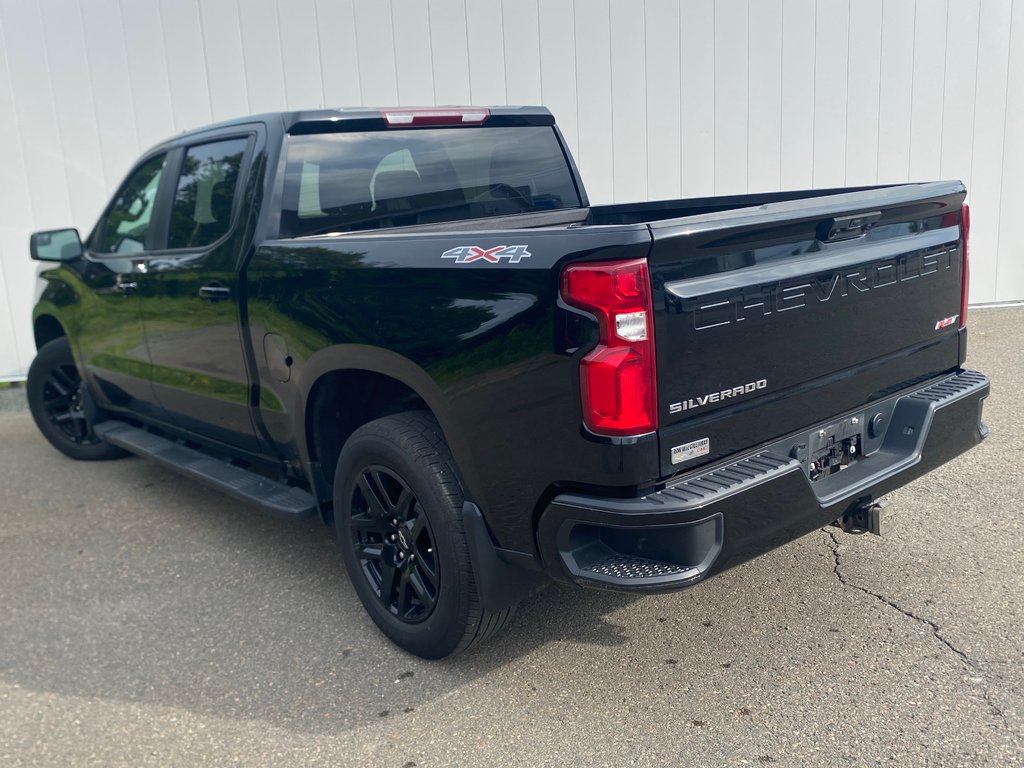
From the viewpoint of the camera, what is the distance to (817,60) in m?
7.98

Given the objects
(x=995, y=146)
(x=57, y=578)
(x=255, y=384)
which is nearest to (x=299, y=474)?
(x=255, y=384)

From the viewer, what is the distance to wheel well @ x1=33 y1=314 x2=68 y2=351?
5.82 m

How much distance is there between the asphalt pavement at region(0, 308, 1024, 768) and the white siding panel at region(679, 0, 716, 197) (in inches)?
173

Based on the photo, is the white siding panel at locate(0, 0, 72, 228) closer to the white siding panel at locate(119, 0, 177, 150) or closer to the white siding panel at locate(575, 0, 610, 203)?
the white siding panel at locate(119, 0, 177, 150)

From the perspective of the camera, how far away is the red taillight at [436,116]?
12.8ft

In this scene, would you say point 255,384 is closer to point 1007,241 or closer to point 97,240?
point 97,240

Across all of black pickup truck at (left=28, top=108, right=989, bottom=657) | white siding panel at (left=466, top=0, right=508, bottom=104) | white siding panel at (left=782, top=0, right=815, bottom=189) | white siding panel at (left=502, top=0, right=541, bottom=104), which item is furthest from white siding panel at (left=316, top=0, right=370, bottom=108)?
white siding panel at (left=782, top=0, right=815, bottom=189)

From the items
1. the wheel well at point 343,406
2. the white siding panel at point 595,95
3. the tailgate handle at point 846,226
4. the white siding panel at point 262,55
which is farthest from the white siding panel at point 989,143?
the wheel well at point 343,406

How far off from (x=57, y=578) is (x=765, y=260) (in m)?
3.36

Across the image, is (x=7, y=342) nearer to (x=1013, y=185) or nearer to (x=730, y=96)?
(x=730, y=96)

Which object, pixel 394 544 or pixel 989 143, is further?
pixel 989 143

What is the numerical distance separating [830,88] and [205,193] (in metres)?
6.01

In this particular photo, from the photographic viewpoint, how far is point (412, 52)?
7.45 m

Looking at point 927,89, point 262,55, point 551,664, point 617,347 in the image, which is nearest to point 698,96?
point 927,89
